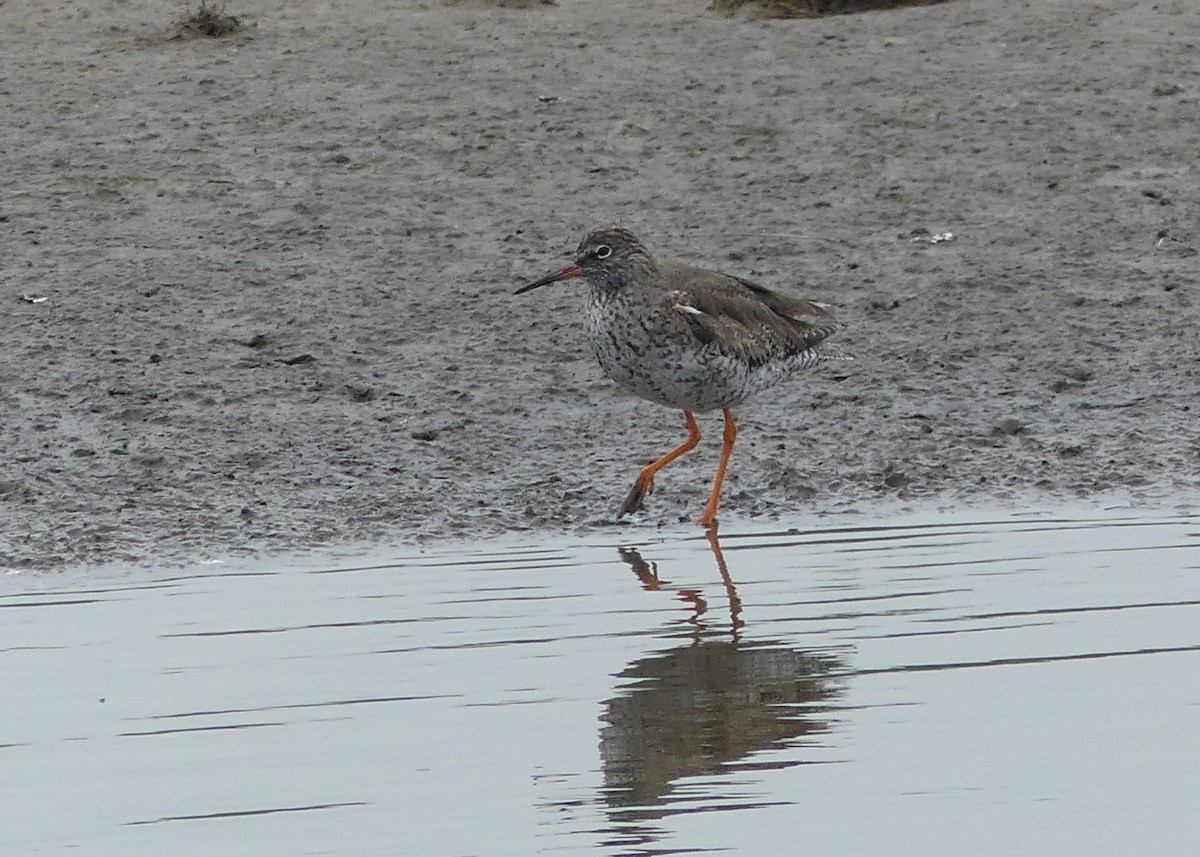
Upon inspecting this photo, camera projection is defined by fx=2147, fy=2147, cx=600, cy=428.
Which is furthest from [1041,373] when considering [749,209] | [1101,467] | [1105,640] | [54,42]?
[54,42]

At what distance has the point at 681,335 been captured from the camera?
9.00 metres

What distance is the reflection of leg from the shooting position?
689 centimetres

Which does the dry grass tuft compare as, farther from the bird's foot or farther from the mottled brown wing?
the bird's foot

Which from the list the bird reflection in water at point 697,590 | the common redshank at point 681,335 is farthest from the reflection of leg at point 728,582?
the common redshank at point 681,335

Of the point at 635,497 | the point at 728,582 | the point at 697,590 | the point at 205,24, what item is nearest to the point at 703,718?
the point at 697,590

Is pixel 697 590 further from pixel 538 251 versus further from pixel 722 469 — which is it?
pixel 538 251

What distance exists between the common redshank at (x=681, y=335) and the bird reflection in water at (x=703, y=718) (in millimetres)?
2164

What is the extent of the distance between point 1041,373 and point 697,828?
5704 millimetres

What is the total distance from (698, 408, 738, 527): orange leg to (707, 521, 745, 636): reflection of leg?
0.14 feet

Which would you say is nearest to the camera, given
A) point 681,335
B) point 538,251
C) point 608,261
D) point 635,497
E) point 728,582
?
point 728,582

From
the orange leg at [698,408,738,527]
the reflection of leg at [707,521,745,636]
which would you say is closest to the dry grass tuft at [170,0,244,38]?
the orange leg at [698,408,738,527]

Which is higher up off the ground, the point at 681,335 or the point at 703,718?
the point at 681,335

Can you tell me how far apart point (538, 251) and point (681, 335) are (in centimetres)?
280

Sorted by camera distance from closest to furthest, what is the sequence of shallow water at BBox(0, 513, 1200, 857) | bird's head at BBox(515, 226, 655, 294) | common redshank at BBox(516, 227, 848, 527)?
1. shallow water at BBox(0, 513, 1200, 857)
2. common redshank at BBox(516, 227, 848, 527)
3. bird's head at BBox(515, 226, 655, 294)
